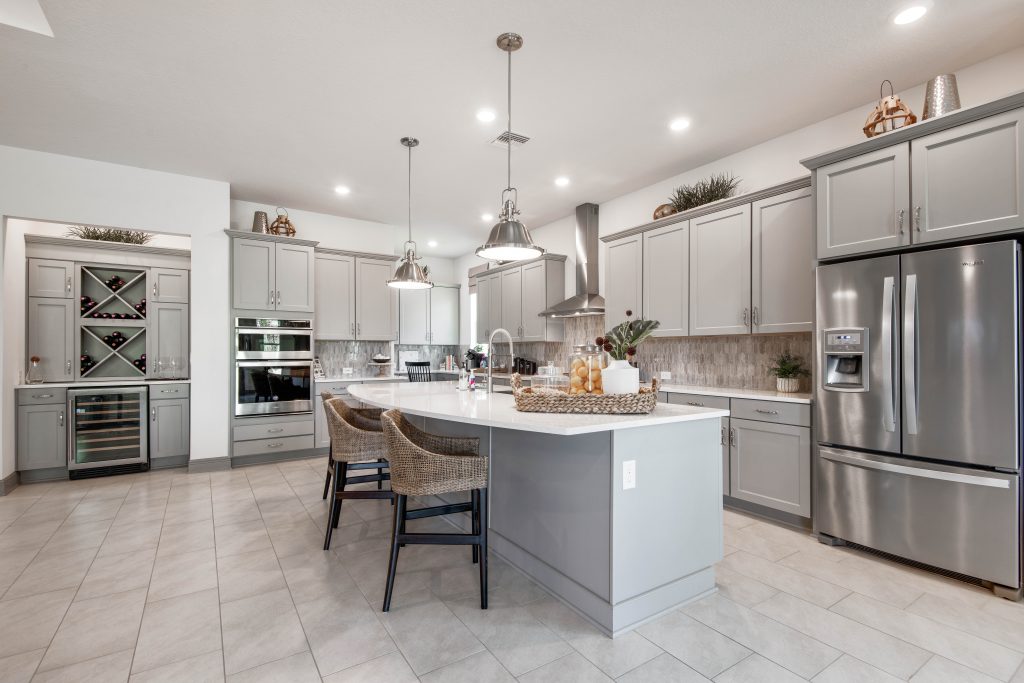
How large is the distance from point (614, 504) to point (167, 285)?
548 centimetres

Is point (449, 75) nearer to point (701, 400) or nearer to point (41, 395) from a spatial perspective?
point (701, 400)

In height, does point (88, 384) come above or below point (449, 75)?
below

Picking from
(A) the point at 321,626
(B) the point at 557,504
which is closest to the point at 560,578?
(B) the point at 557,504

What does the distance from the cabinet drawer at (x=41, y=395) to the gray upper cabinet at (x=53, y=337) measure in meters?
0.37

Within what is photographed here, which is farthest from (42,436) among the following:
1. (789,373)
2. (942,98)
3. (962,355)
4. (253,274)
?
(942,98)

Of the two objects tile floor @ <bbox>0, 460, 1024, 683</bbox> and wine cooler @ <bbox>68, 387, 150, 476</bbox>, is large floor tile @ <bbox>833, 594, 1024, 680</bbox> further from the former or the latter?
wine cooler @ <bbox>68, 387, 150, 476</bbox>

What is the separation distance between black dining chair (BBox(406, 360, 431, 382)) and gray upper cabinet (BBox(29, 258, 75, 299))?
3766 millimetres

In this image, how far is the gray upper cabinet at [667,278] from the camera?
13.9 feet

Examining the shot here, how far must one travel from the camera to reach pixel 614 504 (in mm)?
2037

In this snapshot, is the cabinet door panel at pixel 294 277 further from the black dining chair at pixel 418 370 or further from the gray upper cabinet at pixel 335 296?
the black dining chair at pixel 418 370

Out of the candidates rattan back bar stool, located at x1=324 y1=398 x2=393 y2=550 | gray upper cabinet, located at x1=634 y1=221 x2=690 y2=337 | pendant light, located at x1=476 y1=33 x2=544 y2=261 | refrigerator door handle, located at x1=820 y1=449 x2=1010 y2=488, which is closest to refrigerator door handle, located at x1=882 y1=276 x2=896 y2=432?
refrigerator door handle, located at x1=820 y1=449 x2=1010 y2=488

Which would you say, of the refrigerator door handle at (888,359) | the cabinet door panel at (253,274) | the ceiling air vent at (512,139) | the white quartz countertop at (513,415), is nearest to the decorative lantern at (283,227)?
the cabinet door panel at (253,274)

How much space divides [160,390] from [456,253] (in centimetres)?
461

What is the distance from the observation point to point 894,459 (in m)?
2.69
